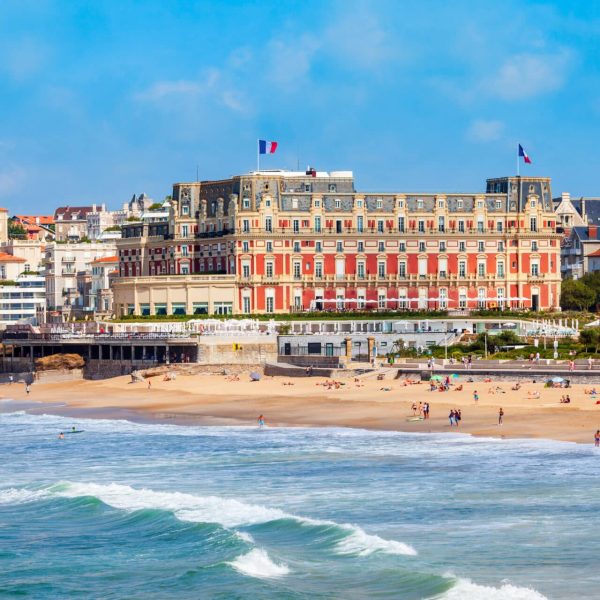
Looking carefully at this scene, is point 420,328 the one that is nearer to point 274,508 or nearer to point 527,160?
point 527,160

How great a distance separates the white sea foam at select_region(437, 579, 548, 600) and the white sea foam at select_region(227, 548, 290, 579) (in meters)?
5.86

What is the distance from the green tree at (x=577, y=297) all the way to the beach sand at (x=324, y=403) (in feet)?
175

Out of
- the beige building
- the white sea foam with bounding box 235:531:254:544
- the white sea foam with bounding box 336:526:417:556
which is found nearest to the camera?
the white sea foam with bounding box 336:526:417:556

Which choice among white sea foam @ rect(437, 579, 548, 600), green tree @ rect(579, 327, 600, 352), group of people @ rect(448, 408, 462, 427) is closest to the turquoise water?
white sea foam @ rect(437, 579, 548, 600)

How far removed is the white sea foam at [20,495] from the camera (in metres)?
61.5

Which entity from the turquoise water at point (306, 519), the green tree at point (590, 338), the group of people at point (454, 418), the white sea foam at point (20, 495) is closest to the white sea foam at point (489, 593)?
the turquoise water at point (306, 519)

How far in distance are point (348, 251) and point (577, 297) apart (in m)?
26.2

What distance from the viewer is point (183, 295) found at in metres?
149

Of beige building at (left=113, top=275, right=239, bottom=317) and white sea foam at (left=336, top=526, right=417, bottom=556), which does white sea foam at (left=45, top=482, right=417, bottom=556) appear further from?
beige building at (left=113, top=275, right=239, bottom=317)

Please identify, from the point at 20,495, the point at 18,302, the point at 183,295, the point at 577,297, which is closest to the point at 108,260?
the point at 18,302

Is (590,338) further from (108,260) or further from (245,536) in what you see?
(108,260)

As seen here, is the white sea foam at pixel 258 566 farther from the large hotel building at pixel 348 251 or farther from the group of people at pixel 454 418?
the large hotel building at pixel 348 251

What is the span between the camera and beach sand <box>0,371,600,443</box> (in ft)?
265

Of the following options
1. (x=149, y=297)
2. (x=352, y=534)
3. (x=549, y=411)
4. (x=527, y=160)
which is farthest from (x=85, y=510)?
(x=527, y=160)
